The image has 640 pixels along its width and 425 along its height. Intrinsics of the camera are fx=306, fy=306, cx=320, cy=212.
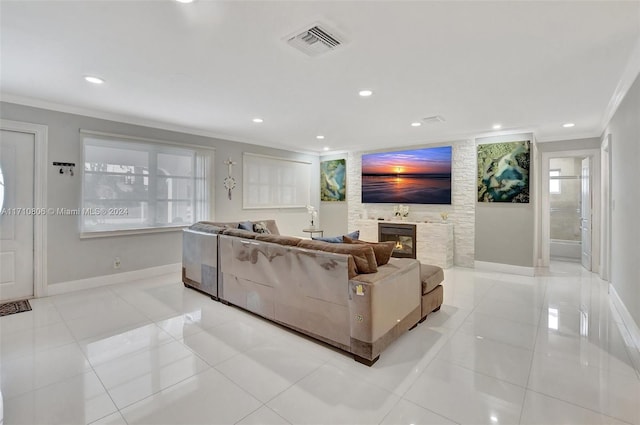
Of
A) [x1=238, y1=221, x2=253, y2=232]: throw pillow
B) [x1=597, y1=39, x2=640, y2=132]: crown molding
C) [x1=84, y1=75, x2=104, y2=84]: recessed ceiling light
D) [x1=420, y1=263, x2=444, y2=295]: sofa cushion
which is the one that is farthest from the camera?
[x1=238, y1=221, x2=253, y2=232]: throw pillow

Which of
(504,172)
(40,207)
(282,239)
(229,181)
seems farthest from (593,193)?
(40,207)

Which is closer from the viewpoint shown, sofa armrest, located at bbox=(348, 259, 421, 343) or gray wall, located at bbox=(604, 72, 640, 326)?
sofa armrest, located at bbox=(348, 259, 421, 343)

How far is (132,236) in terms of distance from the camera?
4.75 metres

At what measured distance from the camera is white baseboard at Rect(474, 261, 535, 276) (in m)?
5.25

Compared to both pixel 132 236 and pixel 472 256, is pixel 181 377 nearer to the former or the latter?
pixel 132 236

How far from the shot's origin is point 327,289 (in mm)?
2605

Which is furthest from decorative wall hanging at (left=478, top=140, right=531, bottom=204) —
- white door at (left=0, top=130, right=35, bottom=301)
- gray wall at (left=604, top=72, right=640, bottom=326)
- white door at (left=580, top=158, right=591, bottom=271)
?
white door at (left=0, top=130, right=35, bottom=301)

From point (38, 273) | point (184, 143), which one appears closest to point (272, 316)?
point (38, 273)

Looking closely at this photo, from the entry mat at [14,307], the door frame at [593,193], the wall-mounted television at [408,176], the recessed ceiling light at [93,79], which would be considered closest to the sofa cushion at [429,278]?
the wall-mounted television at [408,176]

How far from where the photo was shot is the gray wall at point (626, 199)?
2818 mm

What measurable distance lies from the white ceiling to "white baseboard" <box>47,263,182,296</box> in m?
2.38

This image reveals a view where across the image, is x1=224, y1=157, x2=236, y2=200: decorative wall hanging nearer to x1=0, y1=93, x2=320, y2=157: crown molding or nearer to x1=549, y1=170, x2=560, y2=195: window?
x1=0, y1=93, x2=320, y2=157: crown molding

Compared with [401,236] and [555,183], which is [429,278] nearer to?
[401,236]

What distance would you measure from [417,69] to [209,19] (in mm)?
1805
